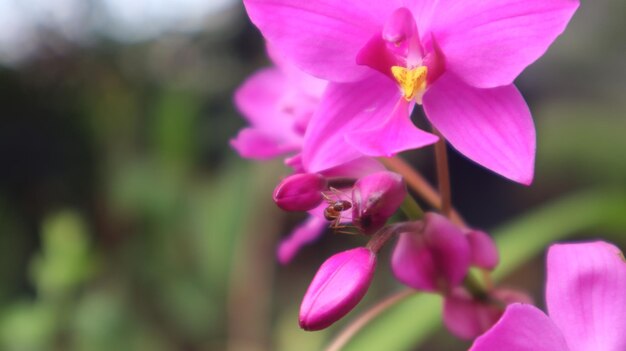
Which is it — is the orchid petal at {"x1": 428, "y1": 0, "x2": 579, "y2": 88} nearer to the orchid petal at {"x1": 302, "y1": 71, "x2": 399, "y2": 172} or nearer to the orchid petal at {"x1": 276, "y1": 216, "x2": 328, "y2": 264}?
the orchid petal at {"x1": 302, "y1": 71, "x2": 399, "y2": 172}

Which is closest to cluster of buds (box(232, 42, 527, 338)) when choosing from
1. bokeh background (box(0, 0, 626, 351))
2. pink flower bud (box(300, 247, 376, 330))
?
pink flower bud (box(300, 247, 376, 330))

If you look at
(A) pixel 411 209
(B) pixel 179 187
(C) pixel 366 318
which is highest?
(A) pixel 411 209

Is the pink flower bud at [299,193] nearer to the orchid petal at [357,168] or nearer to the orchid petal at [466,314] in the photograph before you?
the orchid petal at [357,168]

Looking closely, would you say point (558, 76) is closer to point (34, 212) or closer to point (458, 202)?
point (458, 202)

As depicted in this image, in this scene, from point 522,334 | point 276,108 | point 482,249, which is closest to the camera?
point 522,334

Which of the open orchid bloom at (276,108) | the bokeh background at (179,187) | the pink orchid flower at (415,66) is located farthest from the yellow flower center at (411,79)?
the bokeh background at (179,187)

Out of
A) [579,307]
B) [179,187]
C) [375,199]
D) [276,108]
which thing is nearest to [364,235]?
[375,199]

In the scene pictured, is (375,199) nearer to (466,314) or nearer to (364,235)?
(364,235)
